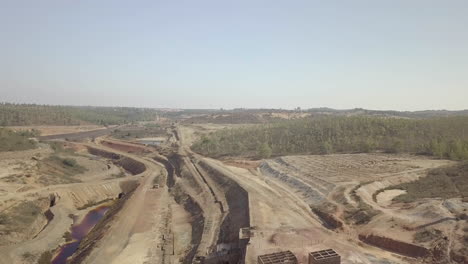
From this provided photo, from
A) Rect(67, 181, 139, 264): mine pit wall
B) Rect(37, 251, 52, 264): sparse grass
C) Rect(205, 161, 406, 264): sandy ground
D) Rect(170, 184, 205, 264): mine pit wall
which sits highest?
Rect(205, 161, 406, 264): sandy ground

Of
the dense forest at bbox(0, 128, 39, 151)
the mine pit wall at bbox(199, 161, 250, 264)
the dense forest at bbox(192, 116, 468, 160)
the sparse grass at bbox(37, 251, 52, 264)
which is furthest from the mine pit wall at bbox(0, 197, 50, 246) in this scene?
the dense forest at bbox(192, 116, 468, 160)

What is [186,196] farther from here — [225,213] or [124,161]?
[124,161]

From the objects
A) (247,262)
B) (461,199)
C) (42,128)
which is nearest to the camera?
(247,262)

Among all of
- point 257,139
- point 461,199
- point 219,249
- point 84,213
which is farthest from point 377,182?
point 257,139

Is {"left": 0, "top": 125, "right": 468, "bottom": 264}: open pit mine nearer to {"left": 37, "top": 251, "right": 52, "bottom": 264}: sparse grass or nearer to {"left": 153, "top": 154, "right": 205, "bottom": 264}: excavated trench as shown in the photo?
{"left": 37, "top": 251, "right": 52, "bottom": 264}: sparse grass

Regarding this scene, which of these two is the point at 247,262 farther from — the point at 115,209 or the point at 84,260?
the point at 115,209

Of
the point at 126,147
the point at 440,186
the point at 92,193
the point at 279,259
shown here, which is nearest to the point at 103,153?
the point at 126,147
